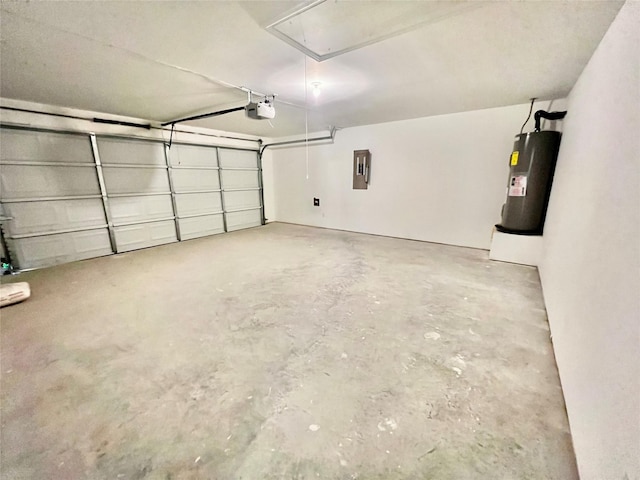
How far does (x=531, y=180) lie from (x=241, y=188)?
5661 mm

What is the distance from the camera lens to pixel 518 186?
3453 mm

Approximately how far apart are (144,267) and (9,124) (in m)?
2.44

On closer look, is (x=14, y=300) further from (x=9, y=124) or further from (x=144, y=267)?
(x=9, y=124)

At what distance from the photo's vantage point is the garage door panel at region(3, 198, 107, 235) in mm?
3545

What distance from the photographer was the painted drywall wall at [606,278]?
0.82m

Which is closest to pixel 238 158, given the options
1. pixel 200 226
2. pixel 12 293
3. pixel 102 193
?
pixel 200 226

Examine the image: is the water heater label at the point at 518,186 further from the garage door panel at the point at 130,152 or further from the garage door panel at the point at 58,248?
the garage door panel at the point at 58,248

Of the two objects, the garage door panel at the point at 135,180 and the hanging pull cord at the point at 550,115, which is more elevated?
the hanging pull cord at the point at 550,115

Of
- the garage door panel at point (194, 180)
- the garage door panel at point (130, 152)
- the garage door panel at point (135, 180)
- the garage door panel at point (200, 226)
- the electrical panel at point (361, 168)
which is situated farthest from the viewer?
the garage door panel at point (200, 226)

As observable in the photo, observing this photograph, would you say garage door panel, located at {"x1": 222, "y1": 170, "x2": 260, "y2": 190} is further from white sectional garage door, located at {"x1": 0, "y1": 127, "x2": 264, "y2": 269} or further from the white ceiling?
the white ceiling

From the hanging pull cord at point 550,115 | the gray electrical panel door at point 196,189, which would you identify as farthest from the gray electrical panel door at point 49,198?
the hanging pull cord at point 550,115

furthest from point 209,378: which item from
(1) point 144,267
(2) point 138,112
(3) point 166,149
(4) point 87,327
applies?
(3) point 166,149

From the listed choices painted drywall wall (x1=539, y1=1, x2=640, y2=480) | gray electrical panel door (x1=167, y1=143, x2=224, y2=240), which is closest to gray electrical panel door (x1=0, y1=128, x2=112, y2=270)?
gray electrical panel door (x1=167, y1=143, x2=224, y2=240)

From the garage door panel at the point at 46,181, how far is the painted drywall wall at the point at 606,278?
581cm
